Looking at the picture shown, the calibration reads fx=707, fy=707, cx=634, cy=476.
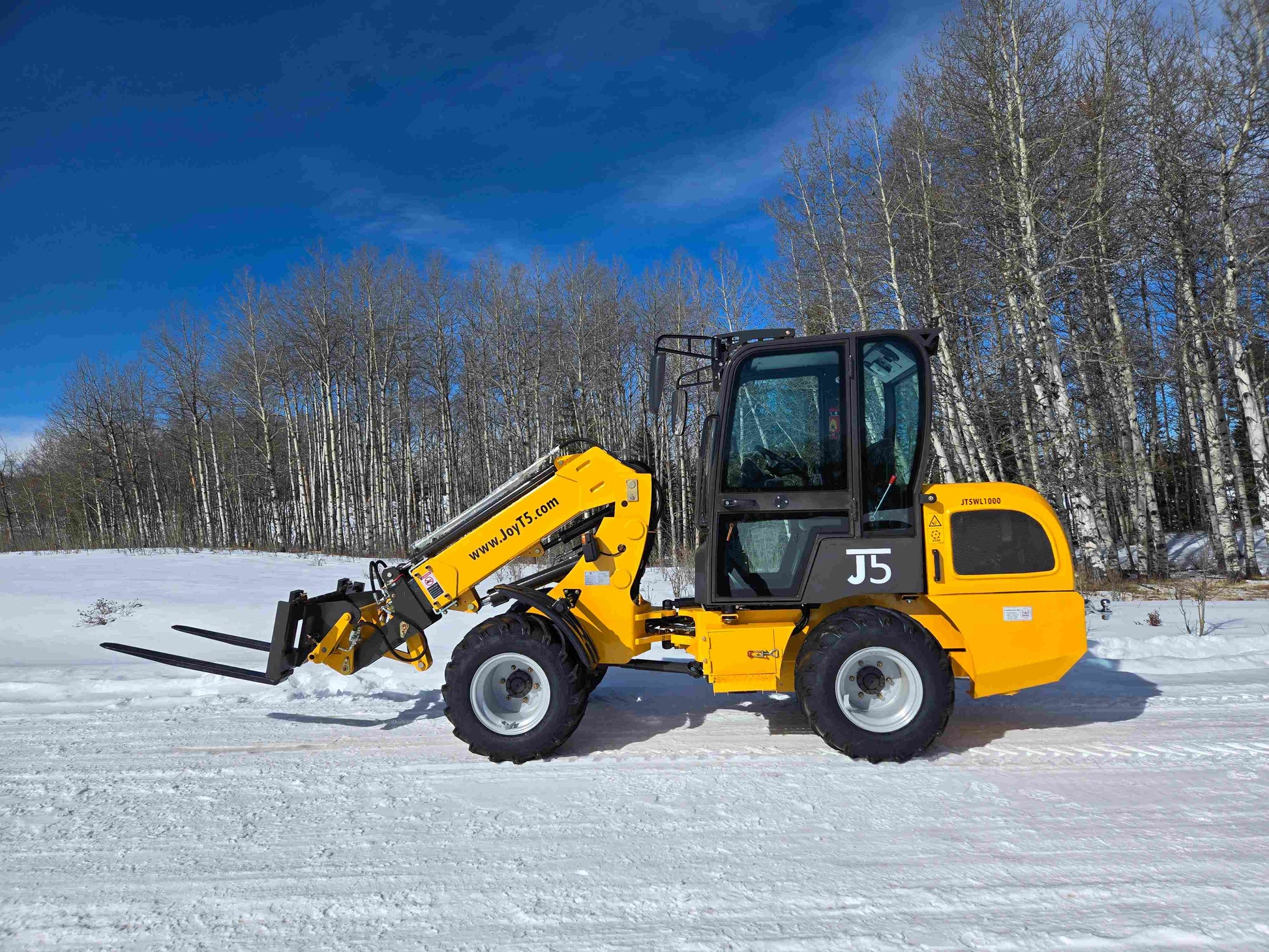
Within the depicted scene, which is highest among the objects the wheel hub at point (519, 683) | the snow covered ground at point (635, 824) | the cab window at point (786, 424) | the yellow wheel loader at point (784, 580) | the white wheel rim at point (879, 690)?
the cab window at point (786, 424)

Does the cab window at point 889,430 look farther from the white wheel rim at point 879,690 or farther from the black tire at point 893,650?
the white wheel rim at point 879,690

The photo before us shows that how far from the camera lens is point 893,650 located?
411 centimetres

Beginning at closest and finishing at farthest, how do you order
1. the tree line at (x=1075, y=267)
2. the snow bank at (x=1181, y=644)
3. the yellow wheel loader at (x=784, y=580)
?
the yellow wheel loader at (x=784, y=580)
the snow bank at (x=1181, y=644)
the tree line at (x=1075, y=267)

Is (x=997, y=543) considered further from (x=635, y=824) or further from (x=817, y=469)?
(x=635, y=824)

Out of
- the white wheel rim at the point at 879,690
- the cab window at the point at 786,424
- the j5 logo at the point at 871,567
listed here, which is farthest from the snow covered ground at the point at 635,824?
the cab window at the point at 786,424

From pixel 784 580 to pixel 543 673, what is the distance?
1.60m

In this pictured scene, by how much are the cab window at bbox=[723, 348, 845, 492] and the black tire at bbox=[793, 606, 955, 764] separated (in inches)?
35.5

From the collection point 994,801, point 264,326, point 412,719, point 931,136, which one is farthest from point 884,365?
point 264,326

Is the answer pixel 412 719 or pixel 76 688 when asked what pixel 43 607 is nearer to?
pixel 76 688

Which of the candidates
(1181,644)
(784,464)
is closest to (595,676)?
(784,464)

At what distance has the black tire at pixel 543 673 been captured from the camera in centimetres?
421

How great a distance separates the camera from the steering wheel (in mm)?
4383

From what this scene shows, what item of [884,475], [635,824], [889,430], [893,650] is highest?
[889,430]

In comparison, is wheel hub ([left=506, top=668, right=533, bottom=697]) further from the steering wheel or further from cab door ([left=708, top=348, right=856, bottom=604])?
the steering wheel
